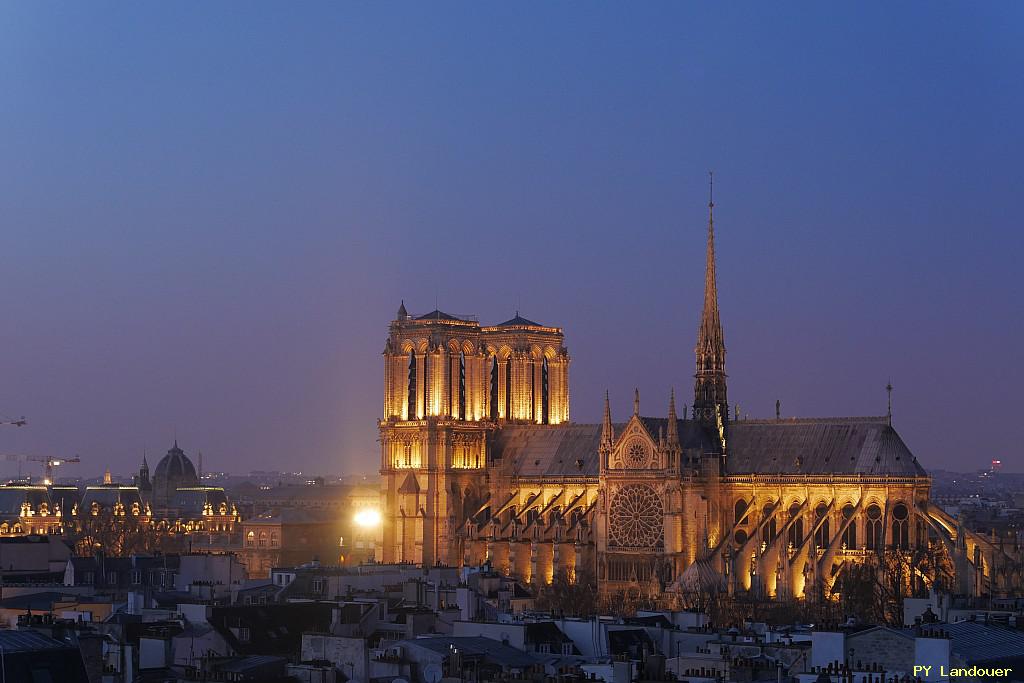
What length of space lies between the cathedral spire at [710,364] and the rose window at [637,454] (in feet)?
20.0

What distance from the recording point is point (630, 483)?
6604 inches

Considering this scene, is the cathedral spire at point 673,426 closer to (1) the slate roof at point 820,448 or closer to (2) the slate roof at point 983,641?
(1) the slate roof at point 820,448

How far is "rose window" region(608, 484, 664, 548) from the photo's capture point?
543ft

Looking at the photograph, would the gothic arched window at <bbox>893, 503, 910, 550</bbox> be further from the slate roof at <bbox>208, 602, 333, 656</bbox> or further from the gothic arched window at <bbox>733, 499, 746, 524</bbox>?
the slate roof at <bbox>208, 602, 333, 656</bbox>

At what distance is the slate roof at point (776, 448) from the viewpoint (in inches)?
6309

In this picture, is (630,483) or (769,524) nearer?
(769,524)

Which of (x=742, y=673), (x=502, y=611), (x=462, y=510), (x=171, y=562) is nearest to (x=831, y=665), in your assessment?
(x=742, y=673)

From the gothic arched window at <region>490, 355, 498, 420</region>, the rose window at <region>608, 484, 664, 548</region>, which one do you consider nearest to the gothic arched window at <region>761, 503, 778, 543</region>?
the rose window at <region>608, 484, 664, 548</region>

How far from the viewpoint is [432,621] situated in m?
91.9

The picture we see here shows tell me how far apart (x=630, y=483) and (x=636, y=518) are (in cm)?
259

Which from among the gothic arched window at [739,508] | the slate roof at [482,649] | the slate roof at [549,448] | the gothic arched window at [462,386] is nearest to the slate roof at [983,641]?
the slate roof at [482,649]

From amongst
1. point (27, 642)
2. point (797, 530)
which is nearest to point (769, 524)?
point (797, 530)

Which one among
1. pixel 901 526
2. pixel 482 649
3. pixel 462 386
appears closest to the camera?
pixel 482 649

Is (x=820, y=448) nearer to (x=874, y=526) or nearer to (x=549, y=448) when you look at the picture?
(x=874, y=526)
